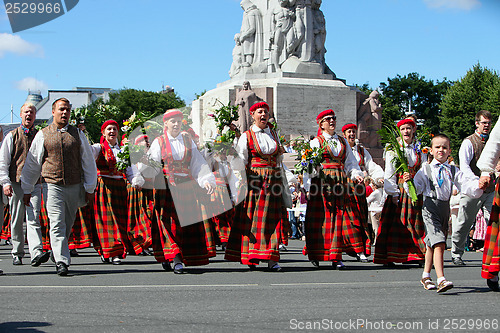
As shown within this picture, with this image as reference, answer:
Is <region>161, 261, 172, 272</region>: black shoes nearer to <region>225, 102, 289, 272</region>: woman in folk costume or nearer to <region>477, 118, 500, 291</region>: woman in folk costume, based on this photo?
<region>225, 102, 289, 272</region>: woman in folk costume

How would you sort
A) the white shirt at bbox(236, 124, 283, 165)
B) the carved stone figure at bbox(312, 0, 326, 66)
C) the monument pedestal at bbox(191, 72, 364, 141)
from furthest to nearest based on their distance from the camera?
1. the carved stone figure at bbox(312, 0, 326, 66)
2. the monument pedestal at bbox(191, 72, 364, 141)
3. the white shirt at bbox(236, 124, 283, 165)

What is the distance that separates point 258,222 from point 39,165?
2.83 meters

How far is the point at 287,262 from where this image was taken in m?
11.1

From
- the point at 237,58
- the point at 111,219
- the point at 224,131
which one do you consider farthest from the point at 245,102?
the point at 224,131

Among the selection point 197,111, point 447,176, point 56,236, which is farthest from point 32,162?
point 197,111

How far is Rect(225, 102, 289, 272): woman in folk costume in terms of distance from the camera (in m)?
9.34

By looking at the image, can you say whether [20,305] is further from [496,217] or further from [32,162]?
[496,217]

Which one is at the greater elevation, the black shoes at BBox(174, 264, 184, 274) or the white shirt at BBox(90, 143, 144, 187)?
the white shirt at BBox(90, 143, 144, 187)

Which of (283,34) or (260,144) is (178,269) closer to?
(260,144)

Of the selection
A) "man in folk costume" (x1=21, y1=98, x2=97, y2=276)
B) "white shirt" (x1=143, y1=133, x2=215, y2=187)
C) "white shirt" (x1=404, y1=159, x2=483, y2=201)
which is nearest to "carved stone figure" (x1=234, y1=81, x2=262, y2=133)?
"white shirt" (x1=143, y1=133, x2=215, y2=187)

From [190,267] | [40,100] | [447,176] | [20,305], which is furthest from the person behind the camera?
[40,100]

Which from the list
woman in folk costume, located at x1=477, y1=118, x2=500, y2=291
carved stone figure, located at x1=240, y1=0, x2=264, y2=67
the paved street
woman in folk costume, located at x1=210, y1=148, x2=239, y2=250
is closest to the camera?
the paved street

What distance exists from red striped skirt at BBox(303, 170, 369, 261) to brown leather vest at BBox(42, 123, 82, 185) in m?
3.24

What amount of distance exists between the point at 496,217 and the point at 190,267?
4.54 meters
